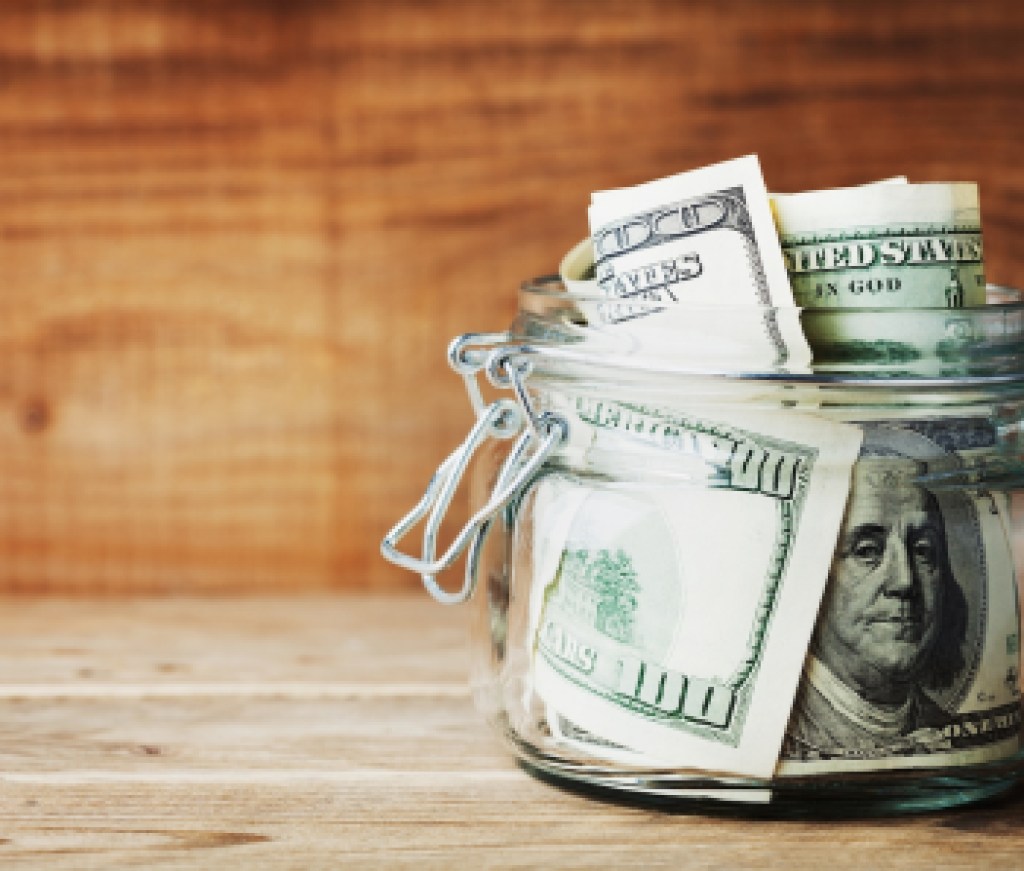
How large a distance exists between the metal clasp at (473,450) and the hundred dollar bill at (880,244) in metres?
0.12

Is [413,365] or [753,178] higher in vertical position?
[753,178]

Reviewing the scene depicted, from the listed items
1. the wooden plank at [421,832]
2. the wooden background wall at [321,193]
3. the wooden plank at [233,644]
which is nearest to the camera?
the wooden plank at [421,832]

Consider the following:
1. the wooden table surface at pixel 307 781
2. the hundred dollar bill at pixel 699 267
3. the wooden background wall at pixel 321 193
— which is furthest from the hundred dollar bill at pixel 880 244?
the wooden background wall at pixel 321 193

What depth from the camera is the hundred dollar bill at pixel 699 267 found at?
554mm

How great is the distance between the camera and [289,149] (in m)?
0.96

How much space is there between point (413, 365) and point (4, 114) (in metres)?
0.31

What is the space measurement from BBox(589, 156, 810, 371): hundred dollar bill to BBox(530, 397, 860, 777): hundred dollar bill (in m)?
0.03

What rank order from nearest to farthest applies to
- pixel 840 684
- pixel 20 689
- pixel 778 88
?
1. pixel 840 684
2. pixel 20 689
3. pixel 778 88

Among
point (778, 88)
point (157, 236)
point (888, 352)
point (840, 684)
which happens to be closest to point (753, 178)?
point (888, 352)

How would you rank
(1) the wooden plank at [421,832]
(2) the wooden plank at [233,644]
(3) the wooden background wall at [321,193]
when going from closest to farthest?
(1) the wooden plank at [421,832], (2) the wooden plank at [233,644], (3) the wooden background wall at [321,193]

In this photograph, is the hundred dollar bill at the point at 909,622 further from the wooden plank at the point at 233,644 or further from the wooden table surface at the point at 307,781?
the wooden plank at the point at 233,644

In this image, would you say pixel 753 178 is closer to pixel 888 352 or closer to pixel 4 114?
pixel 888 352

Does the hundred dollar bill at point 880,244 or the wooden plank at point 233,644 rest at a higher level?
the hundred dollar bill at point 880,244

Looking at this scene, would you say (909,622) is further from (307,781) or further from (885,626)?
(307,781)
